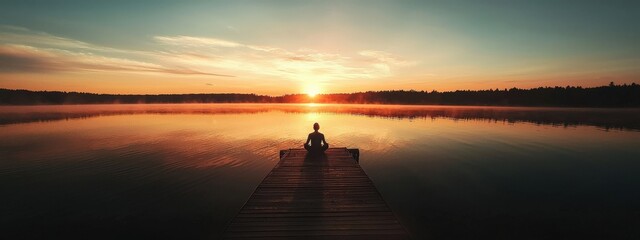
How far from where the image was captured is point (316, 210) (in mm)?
8461

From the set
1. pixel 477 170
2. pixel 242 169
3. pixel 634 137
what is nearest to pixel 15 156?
pixel 242 169

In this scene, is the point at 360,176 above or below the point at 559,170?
above

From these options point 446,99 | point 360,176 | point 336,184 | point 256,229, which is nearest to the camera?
point 256,229

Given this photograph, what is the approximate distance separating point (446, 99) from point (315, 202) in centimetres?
21008

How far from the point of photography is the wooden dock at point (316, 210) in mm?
7074

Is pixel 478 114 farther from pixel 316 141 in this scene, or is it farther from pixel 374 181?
pixel 316 141

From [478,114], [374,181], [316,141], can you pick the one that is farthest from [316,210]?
[478,114]

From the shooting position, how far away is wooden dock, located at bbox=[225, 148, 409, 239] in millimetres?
7074

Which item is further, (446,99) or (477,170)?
(446,99)

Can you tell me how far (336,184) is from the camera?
11.1m

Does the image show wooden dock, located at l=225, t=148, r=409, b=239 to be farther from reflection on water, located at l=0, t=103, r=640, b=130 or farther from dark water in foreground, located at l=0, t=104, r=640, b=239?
reflection on water, located at l=0, t=103, r=640, b=130

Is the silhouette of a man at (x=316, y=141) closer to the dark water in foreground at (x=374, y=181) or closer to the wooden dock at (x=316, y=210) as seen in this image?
the wooden dock at (x=316, y=210)

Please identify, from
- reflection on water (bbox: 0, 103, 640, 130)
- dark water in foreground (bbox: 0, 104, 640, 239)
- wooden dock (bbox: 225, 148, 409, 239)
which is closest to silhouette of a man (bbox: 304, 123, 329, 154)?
wooden dock (bbox: 225, 148, 409, 239)

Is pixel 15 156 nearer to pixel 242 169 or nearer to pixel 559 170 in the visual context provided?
pixel 242 169
